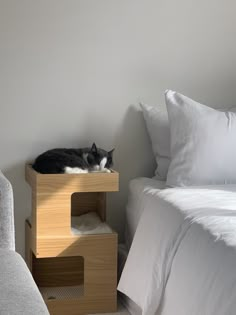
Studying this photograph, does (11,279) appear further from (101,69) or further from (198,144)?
(101,69)

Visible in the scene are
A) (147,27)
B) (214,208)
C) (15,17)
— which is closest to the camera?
(214,208)

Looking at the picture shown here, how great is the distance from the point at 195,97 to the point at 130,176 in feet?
1.77

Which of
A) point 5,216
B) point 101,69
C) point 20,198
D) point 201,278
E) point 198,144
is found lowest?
point 20,198

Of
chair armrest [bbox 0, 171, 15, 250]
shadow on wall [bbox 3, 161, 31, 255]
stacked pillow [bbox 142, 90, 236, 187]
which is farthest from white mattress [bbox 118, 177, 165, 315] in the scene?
chair armrest [bbox 0, 171, 15, 250]

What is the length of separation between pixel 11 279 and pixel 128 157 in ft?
4.70

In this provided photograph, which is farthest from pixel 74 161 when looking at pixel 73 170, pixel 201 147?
pixel 201 147

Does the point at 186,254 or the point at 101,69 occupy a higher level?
the point at 101,69

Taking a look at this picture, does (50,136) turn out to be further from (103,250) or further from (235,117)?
(235,117)

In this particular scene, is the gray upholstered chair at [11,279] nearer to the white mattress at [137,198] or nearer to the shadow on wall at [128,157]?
the white mattress at [137,198]

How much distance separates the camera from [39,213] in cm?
251

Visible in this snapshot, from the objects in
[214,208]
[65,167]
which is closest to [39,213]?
[65,167]

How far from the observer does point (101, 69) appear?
2.81 m

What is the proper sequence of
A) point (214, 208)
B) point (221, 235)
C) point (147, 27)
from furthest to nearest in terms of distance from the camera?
point (147, 27) → point (214, 208) → point (221, 235)

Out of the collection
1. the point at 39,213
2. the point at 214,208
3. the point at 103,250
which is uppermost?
the point at 214,208
